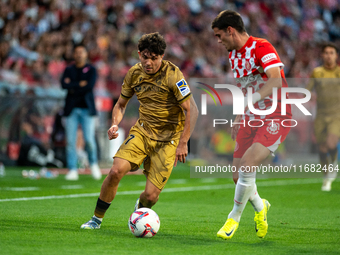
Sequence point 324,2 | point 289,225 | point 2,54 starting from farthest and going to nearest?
point 324,2 → point 2,54 → point 289,225

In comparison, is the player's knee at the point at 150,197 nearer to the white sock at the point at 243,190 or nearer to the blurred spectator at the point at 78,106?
the white sock at the point at 243,190

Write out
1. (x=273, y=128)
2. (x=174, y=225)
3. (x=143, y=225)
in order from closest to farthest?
(x=143, y=225)
(x=273, y=128)
(x=174, y=225)

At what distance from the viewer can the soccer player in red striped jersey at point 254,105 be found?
16.6 ft

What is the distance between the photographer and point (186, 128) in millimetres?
5398

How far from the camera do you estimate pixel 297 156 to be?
57.5ft

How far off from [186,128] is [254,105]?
→ 0.71 m

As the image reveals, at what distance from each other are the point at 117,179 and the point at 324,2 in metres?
27.7

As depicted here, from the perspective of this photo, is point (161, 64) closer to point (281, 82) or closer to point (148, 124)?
point (148, 124)

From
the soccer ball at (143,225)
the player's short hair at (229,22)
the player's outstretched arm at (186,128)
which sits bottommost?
the soccer ball at (143,225)

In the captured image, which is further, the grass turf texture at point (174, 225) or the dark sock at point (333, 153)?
the dark sock at point (333, 153)

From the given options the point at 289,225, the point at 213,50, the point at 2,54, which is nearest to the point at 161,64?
the point at 289,225

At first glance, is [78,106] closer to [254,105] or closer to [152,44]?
[152,44]

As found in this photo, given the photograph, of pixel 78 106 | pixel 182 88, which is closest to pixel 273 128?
pixel 182 88

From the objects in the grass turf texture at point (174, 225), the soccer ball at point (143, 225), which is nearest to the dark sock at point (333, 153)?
the grass turf texture at point (174, 225)
